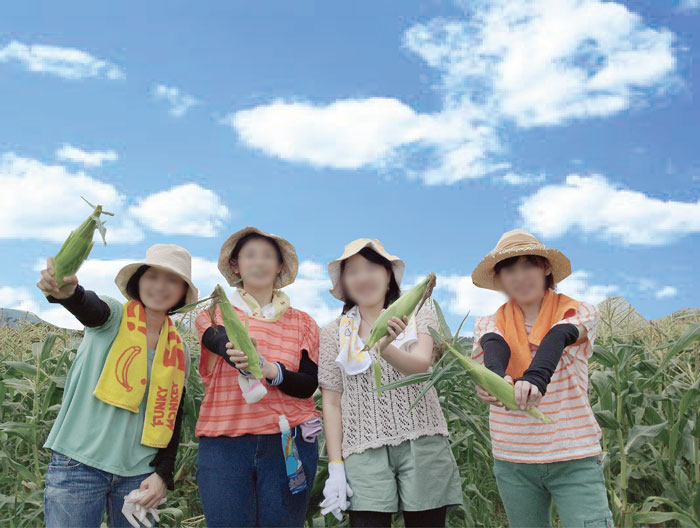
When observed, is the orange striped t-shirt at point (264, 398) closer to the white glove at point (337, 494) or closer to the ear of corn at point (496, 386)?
the white glove at point (337, 494)

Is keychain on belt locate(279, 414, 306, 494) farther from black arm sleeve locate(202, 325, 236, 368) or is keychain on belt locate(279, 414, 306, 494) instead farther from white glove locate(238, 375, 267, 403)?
black arm sleeve locate(202, 325, 236, 368)

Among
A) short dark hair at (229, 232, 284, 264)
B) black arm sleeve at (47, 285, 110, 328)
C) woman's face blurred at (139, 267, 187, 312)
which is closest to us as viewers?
black arm sleeve at (47, 285, 110, 328)

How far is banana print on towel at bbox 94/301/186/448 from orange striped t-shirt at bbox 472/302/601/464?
192cm

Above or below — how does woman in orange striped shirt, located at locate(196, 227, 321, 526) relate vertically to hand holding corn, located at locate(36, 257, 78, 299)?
below

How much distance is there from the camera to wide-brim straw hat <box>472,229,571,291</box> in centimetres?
294

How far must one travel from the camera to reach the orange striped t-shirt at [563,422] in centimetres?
272

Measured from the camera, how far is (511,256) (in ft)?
9.82

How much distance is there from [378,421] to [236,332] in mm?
912

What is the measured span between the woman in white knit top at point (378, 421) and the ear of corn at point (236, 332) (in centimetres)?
45

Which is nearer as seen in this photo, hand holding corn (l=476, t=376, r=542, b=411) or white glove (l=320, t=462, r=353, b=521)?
hand holding corn (l=476, t=376, r=542, b=411)

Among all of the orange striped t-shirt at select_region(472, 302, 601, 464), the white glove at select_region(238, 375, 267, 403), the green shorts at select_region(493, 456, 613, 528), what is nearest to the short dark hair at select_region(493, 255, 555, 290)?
the orange striped t-shirt at select_region(472, 302, 601, 464)

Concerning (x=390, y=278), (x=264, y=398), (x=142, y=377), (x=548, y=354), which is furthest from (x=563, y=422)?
(x=142, y=377)

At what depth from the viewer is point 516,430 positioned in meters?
2.83

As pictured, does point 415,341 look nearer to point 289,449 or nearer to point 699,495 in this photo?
point 289,449
